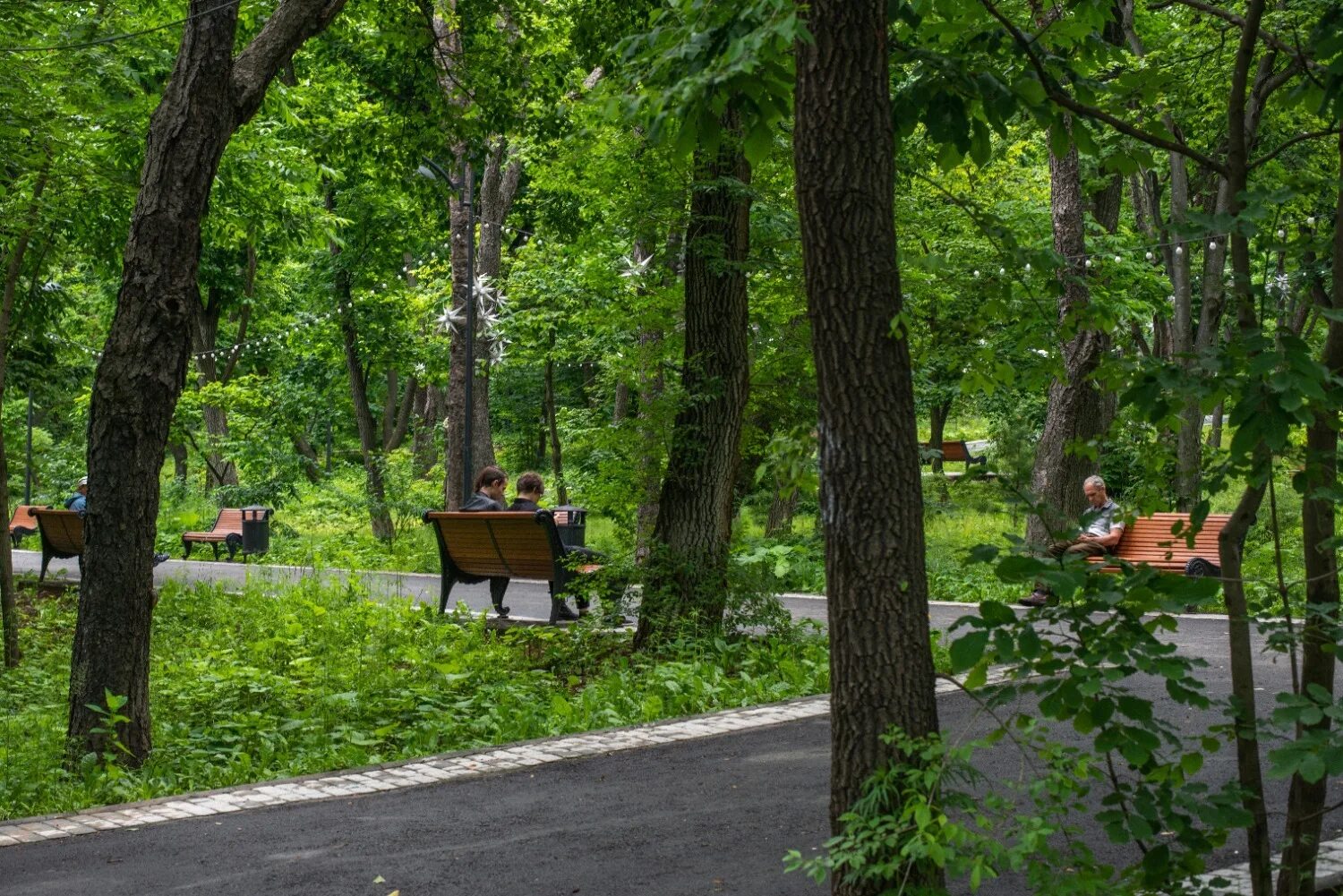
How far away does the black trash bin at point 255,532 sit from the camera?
24766 millimetres

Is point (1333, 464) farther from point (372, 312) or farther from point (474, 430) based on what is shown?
point (372, 312)

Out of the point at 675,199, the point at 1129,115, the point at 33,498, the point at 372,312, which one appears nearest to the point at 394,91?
the point at 675,199

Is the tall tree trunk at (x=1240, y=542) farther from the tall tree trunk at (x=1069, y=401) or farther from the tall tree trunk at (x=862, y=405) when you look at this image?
the tall tree trunk at (x=1069, y=401)

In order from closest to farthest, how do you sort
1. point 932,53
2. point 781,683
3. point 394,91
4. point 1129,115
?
point 932,53, point 1129,115, point 781,683, point 394,91

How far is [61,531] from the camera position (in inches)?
762

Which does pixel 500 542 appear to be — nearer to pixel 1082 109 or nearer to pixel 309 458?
→ pixel 1082 109

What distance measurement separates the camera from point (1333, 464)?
4262 millimetres

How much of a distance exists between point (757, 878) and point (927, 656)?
1.67 metres

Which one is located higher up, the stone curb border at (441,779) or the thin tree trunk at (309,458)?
the thin tree trunk at (309,458)

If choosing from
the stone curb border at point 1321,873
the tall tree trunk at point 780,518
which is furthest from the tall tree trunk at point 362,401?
the stone curb border at point 1321,873

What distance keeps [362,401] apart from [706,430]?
949 inches

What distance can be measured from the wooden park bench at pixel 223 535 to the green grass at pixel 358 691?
11548mm

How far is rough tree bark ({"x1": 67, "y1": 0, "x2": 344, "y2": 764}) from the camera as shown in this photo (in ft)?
25.9

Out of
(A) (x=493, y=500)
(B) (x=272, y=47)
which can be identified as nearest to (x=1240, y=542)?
(B) (x=272, y=47)
